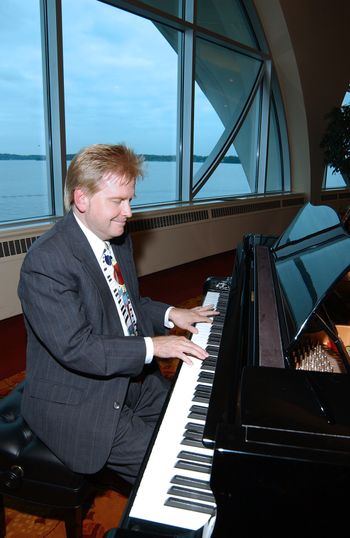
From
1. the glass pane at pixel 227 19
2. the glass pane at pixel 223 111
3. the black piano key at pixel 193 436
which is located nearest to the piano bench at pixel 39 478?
the black piano key at pixel 193 436

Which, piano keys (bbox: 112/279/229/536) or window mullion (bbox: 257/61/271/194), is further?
window mullion (bbox: 257/61/271/194)

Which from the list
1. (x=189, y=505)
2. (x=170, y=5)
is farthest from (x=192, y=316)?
(x=170, y=5)

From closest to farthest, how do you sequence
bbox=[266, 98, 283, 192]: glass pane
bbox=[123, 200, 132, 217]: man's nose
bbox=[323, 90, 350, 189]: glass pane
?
bbox=[123, 200, 132, 217]: man's nose < bbox=[266, 98, 283, 192]: glass pane < bbox=[323, 90, 350, 189]: glass pane

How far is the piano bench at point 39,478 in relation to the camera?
1.45 meters

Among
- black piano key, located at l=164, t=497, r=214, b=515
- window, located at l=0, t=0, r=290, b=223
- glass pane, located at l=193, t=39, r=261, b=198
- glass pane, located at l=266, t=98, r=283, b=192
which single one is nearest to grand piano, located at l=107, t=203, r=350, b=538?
black piano key, located at l=164, t=497, r=214, b=515

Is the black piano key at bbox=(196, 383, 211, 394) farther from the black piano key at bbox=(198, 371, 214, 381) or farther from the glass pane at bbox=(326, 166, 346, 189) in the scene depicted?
the glass pane at bbox=(326, 166, 346, 189)

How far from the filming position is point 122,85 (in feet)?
14.3

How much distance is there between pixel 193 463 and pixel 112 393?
52 cm

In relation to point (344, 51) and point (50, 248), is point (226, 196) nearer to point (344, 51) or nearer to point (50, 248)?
point (344, 51)

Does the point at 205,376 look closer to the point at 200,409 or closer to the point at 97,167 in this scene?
the point at 200,409

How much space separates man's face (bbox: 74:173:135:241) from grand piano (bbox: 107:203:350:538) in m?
0.51

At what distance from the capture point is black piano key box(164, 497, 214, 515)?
3.10 feet

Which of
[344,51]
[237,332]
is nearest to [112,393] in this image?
[237,332]

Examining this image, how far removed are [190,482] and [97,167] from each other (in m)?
0.95
